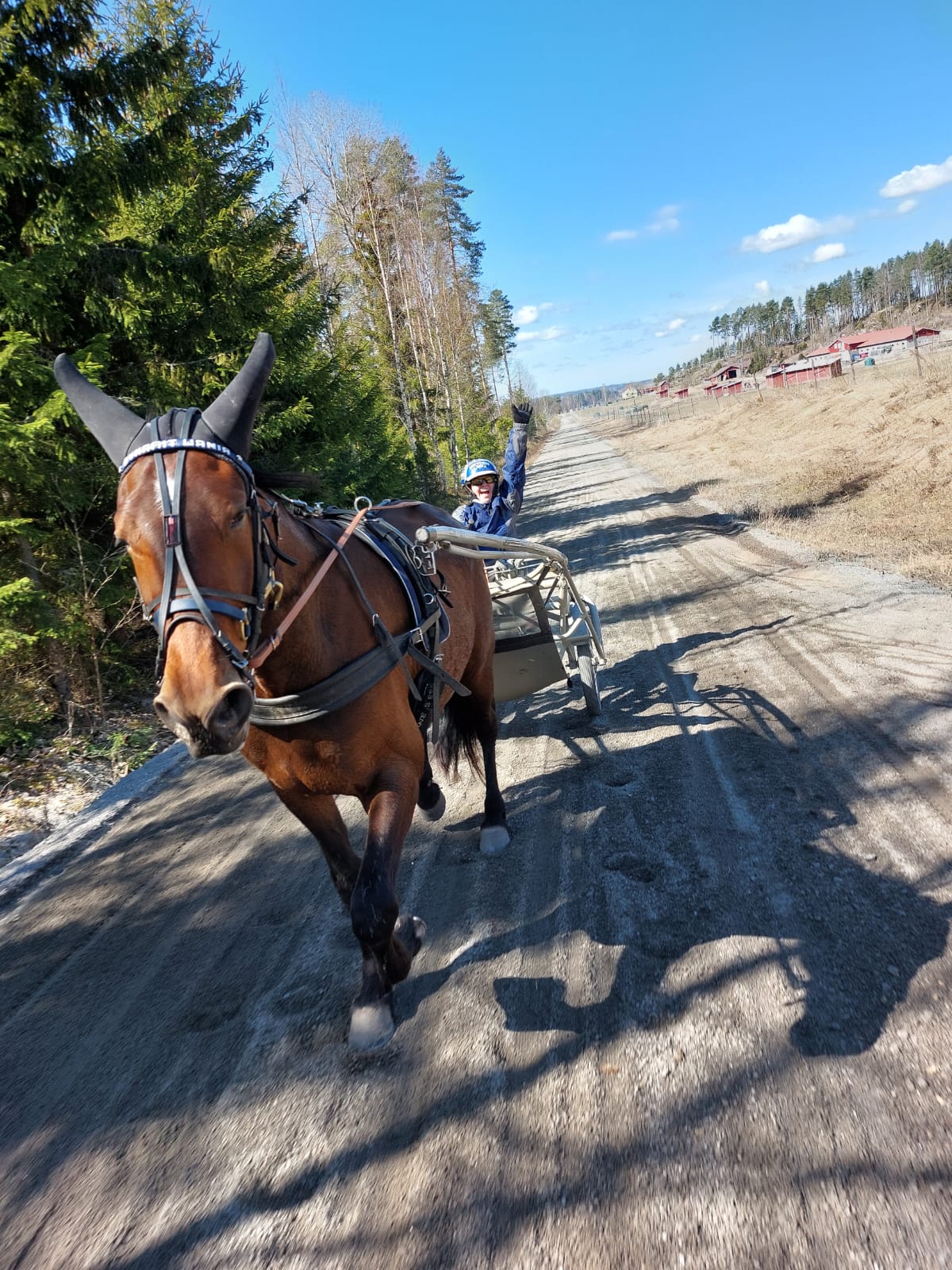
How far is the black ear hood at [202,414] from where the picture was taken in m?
1.91

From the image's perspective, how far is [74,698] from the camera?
21.7ft

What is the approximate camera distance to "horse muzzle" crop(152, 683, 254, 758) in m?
1.63

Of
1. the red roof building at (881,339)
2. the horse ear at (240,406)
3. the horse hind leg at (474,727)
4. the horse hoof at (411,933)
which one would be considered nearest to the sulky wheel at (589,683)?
the horse hind leg at (474,727)

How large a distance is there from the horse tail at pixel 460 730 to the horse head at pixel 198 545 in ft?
7.78

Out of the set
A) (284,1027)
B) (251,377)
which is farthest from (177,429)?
(284,1027)

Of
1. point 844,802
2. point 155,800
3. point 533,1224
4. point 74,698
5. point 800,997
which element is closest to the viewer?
Answer: point 533,1224

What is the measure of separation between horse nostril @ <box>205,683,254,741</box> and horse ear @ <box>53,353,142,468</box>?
77 cm

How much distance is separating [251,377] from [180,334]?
678 centimetres

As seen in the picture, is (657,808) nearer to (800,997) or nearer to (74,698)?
(800,997)

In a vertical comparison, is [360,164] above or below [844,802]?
above

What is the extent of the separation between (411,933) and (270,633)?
4.54ft

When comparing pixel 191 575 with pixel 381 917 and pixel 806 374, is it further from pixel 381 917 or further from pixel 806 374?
pixel 806 374

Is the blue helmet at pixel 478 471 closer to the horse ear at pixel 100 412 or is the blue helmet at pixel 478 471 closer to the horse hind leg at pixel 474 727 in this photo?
the horse hind leg at pixel 474 727

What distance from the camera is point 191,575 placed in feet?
5.62
